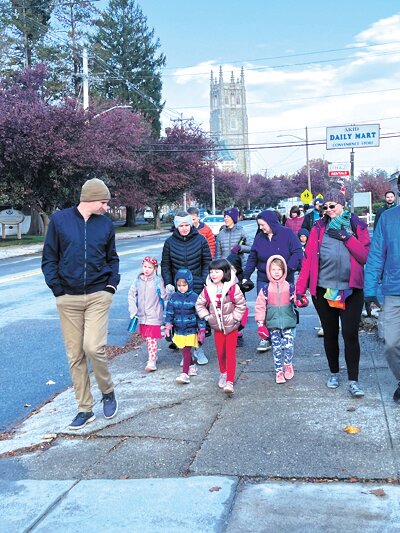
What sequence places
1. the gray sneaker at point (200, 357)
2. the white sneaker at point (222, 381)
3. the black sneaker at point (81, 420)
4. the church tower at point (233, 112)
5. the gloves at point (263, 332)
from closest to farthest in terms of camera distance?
the black sneaker at point (81, 420) < the white sneaker at point (222, 381) < the gloves at point (263, 332) < the gray sneaker at point (200, 357) < the church tower at point (233, 112)

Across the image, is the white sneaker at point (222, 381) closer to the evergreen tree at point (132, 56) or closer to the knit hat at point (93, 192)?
the knit hat at point (93, 192)

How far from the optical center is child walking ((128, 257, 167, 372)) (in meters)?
6.98

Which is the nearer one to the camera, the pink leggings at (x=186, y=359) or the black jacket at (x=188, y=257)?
the pink leggings at (x=186, y=359)

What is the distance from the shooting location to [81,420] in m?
5.30

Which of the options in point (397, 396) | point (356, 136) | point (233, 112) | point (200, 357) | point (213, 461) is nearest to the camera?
point (213, 461)

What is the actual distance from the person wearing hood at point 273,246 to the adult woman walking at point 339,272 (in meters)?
1.26

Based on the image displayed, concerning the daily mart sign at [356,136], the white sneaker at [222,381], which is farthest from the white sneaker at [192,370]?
the daily mart sign at [356,136]

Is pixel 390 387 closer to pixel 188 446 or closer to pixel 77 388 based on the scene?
pixel 188 446

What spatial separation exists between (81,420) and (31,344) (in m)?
3.92

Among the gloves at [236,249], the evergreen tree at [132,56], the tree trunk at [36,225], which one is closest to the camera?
the gloves at [236,249]

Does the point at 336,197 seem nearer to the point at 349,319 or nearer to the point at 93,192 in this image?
the point at 349,319

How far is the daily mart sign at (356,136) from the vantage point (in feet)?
46.2

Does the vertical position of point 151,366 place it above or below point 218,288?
below

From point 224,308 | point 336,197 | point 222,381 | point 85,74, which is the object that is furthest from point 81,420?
point 85,74
